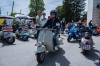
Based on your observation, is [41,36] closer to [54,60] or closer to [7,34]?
[54,60]

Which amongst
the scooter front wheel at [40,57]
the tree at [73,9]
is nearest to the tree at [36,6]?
the tree at [73,9]

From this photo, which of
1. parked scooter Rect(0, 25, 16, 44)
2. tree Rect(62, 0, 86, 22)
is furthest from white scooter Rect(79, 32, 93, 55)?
tree Rect(62, 0, 86, 22)

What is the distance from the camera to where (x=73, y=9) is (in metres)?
40.4

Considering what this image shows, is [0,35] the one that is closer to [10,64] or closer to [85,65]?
[10,64]

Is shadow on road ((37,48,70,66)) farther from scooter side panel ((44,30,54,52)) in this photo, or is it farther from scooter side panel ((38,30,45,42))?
scooter side panel ((38,30,45,42))

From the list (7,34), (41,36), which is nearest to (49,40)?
(41,36)

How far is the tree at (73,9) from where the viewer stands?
124 ft

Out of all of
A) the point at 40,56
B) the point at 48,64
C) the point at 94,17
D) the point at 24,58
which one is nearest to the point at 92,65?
the point at 48,64

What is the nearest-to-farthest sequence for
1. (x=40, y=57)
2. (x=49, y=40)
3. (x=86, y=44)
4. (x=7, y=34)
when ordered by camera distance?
(x=40, y=57) → (x=49, y=40) → (x=86, y=44) → (x=7, y=34)

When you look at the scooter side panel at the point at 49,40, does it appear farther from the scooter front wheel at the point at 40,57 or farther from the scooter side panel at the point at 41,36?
the scooter front wheel at the point at 40,57

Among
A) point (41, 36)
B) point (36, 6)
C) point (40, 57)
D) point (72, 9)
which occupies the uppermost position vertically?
point (36, 6)

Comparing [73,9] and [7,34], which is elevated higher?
[73,9]

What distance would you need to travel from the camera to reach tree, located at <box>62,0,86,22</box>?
124ft

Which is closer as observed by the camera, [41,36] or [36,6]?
[41,36]
